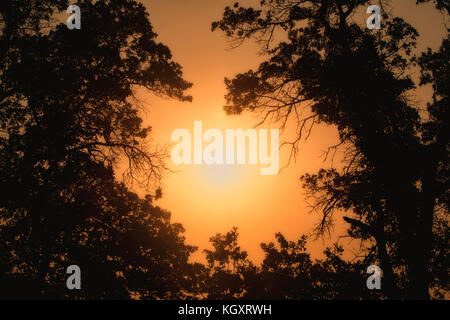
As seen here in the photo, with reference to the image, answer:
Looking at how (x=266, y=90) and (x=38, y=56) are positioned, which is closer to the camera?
(x=38, y=56)

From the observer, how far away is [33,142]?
941 cm

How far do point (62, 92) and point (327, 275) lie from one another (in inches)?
444

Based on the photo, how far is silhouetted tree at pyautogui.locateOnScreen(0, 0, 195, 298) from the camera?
938 centimetres

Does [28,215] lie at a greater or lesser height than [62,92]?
lesser

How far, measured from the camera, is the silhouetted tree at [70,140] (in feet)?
30.8

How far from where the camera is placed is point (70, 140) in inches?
379
